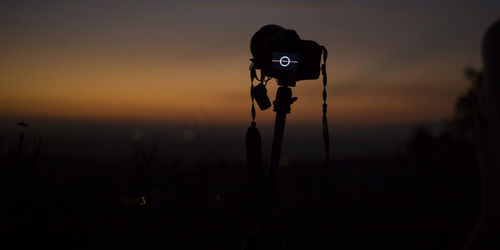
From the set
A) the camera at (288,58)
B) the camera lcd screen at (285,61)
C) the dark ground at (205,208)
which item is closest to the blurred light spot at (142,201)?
the dark ground at (205,208)

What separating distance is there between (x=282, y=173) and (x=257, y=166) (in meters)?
6.08

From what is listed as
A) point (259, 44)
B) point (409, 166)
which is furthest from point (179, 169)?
point (409, 166)

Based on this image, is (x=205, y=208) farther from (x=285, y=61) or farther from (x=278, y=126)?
(x=285, y=61)

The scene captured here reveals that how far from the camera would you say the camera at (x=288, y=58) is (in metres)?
2.87

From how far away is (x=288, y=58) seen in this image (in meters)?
2.88

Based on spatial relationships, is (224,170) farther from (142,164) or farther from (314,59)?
(314,59)

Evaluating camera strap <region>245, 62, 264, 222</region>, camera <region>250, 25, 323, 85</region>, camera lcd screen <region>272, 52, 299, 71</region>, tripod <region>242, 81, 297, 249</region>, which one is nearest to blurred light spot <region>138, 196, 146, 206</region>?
tripod <region>242, 81, 297, 249</region>

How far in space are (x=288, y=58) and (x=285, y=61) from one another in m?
0.03

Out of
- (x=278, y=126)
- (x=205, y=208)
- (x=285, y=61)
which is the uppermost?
(x=285, y=61)

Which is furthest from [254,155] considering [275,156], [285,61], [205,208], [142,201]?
[205,208]

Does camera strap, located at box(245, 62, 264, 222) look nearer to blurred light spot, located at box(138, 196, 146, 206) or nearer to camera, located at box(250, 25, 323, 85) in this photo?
camera, located at box(250, 25, 323, 85)

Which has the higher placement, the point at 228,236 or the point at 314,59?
the point at 314,59

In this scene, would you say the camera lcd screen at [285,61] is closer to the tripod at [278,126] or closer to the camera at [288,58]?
the camera at [288,58]

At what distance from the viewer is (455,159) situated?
24.4ft
